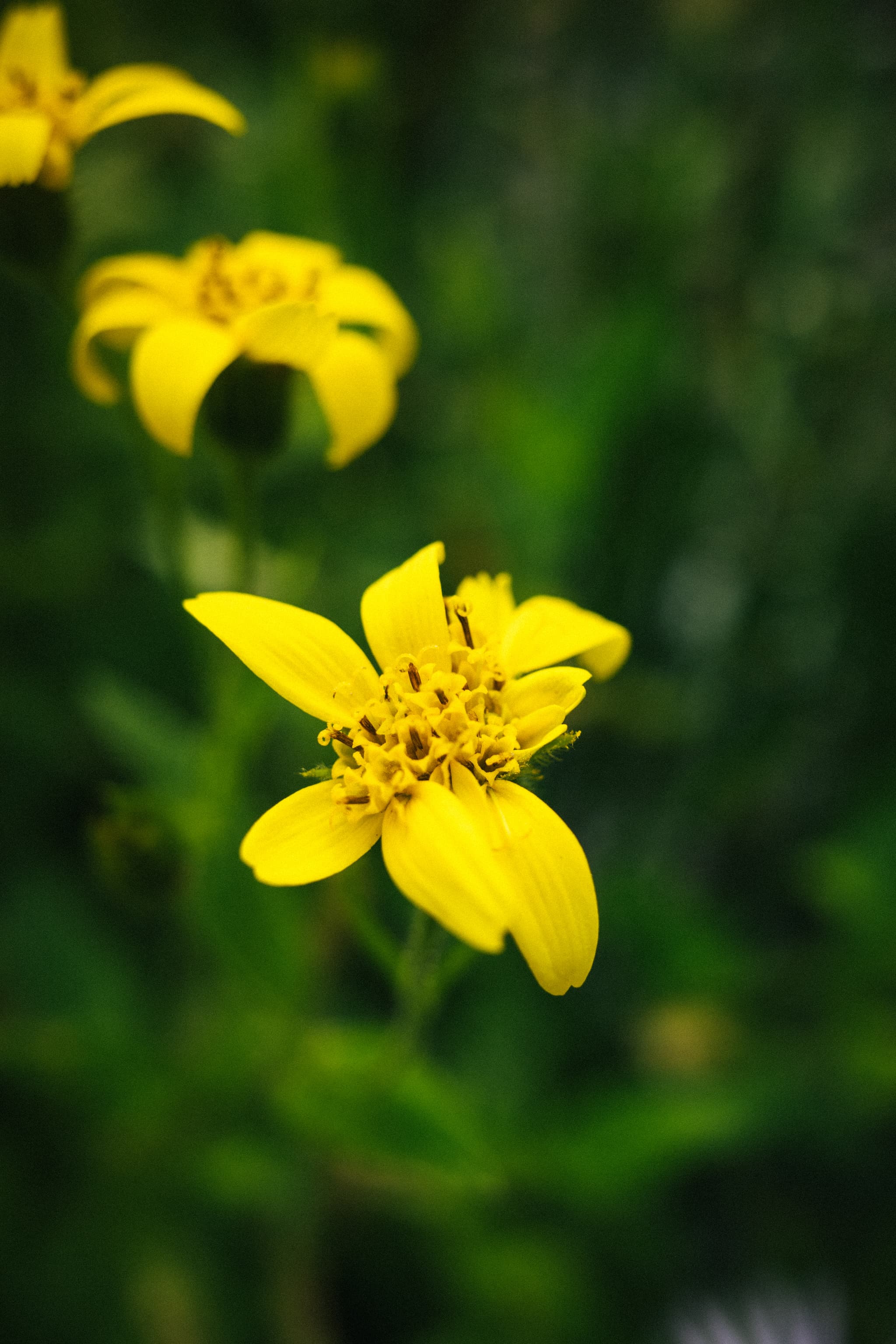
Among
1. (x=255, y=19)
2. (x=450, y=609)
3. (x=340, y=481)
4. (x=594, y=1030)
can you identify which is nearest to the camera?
(x=450, y=609)

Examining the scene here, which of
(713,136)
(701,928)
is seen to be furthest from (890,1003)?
(713,136)

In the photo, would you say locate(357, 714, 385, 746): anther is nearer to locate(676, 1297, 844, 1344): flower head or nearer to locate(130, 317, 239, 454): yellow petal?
locate(130, 317, 239, 454): yellow petal

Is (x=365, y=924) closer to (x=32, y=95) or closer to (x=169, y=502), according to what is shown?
(x=169, y=502)

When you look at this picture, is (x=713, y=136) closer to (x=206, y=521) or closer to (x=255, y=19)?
(x=255, y=19)

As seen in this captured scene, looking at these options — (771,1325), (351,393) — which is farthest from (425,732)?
(771,1325)

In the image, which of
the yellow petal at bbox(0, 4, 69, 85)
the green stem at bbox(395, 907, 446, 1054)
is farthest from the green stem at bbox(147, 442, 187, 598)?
the green stem at bbox(395, 907, 446, 1054)

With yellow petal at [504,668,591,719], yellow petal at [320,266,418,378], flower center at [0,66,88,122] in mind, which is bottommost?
yellow petal at [504,668,591,719]

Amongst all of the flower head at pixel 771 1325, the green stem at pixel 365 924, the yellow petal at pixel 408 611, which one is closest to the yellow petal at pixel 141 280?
the yellow petal at pixel 408 611
